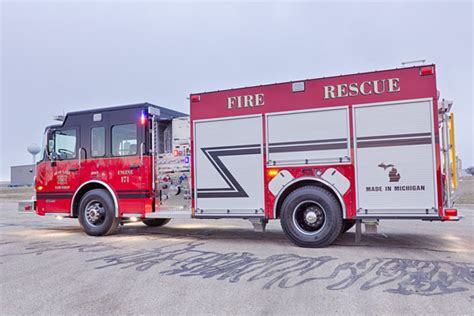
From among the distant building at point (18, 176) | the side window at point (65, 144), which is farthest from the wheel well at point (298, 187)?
the distant building at point (18, 176)

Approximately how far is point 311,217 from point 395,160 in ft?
5.68

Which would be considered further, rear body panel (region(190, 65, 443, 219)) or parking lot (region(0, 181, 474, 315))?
rear body panel (region(190, 65, 443, 219))

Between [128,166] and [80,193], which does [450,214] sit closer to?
[128,166]

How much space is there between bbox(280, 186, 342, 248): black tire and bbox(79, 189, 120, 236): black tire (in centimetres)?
407

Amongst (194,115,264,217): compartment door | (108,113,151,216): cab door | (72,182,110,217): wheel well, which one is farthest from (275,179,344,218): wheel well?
(72,182,110,217): wheel well

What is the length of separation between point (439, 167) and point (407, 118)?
0.94 metres

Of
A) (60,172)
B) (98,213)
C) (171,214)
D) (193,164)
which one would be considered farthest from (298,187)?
(60,172)

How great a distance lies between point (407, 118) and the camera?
645cm

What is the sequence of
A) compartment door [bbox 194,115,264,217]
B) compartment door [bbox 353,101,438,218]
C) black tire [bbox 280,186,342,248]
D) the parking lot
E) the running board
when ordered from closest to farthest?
1. the parking lot
2. compartment door [bbox 353,101,438,218]
3. black tire [bbox 280,186,342,248]
4. compartment door [bbox 194,115,264,217]
5. the running board

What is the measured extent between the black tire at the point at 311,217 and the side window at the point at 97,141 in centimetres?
462

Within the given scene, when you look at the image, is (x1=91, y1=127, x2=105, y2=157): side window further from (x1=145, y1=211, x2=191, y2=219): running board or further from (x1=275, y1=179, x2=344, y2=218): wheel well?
(x1=275, y1=179, x2=344, y2=218): wheel well

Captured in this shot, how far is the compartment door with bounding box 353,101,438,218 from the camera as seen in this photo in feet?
20.7

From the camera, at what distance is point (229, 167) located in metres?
7.65

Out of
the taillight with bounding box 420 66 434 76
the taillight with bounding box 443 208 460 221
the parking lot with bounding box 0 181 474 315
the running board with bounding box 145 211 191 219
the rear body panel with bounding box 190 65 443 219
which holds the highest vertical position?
the taillight with bounding box 420 66 434 76
